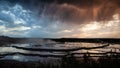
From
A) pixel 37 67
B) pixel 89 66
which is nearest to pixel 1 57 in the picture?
pixel 37 67

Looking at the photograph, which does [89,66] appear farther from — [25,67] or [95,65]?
[25,67]

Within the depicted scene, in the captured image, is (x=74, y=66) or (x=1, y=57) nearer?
(x=74, y=66)

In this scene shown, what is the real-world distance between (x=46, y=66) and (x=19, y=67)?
175cm

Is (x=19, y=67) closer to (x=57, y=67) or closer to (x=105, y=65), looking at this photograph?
(x=57, y=67)

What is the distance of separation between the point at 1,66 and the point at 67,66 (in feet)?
14.8

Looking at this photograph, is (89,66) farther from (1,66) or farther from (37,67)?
(1,66)

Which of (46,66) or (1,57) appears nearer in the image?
(46,66)

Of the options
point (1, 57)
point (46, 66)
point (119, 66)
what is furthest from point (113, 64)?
point (1, 57)

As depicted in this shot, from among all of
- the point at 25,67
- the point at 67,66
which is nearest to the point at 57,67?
the point at 67,66

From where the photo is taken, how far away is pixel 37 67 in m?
16.3

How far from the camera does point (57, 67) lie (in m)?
16.2

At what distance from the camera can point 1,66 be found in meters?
17.0

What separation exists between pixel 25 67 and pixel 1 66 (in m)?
1.90

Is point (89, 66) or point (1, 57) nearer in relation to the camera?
point (89, 66)
